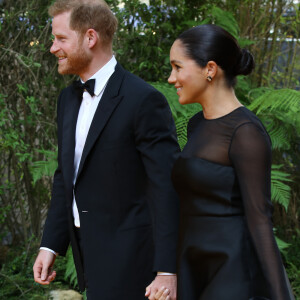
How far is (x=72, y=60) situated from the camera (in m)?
2.17

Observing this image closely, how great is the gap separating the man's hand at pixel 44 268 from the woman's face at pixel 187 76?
1021 mm

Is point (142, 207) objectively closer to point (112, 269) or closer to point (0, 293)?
point (112, 269)

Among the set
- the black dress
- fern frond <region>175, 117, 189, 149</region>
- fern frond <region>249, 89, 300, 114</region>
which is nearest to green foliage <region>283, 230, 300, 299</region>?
fern frond <region>249, 89, 300, 114</region>

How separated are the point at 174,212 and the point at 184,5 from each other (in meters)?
3.20

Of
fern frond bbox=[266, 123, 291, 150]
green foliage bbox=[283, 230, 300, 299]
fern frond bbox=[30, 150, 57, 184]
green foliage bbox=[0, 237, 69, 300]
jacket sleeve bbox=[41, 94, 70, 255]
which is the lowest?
green foliage bbox=[0, 237, 69, 300]

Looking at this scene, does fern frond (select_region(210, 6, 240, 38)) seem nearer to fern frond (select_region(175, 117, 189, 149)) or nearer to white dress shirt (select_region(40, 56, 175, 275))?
fern frond (select_region(175, 117, 189, 149))

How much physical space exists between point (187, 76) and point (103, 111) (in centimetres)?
41

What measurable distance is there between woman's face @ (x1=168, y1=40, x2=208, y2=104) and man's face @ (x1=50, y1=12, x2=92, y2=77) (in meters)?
0.45

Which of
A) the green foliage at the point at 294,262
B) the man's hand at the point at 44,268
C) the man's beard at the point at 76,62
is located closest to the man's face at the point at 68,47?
the man's beard at the point at 76,62

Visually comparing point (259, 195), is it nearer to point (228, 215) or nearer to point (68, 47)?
point (228, 215)

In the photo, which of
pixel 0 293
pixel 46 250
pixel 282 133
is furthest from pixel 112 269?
pixel 282 133

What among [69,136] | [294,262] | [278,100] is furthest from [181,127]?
[69,136]

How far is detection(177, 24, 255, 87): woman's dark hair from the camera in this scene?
72.9 inches

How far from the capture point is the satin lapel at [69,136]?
2.19 m
